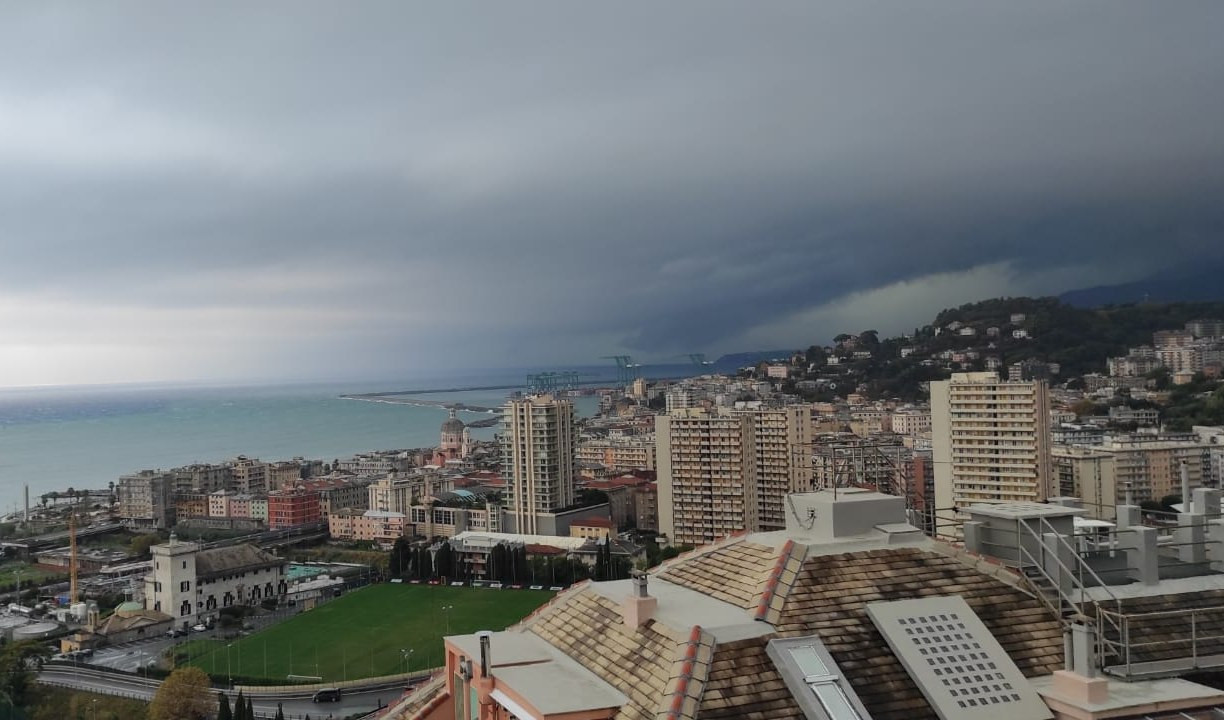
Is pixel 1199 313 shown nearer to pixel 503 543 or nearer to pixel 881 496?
pixel 503 543

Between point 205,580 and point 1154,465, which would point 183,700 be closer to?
point 205,580

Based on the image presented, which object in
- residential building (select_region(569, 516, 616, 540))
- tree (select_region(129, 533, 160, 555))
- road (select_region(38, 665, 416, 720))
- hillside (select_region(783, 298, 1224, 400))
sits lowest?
tree (select_region(129, 533, 160, 555))

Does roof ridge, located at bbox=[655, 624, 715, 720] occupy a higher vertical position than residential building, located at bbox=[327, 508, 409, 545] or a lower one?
higher

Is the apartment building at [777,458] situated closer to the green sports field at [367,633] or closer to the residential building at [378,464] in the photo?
the green sports field at [367,633]

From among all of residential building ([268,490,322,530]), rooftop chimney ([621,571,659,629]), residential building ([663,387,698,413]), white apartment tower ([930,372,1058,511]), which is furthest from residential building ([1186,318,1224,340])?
rooftop chimney ([621,571,659,629])

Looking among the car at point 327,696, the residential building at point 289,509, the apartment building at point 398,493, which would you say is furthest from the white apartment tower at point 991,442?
the residential building at point 289,509

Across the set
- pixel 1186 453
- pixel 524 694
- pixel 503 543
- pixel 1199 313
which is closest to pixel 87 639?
pixel 503 543

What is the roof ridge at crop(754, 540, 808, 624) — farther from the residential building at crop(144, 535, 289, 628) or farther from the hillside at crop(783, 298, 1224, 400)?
the hillside at crop(783, 298, 1224, 400)
